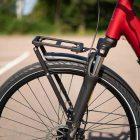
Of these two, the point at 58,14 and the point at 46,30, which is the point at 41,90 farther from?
the point at 58,14

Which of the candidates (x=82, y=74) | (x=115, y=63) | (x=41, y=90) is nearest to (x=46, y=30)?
(x=115, y=63)

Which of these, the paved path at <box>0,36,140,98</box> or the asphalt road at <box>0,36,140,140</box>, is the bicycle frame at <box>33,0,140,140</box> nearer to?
the asphalt road at <box>0,36,140,140</box>

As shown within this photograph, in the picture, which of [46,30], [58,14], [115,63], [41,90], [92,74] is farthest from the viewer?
[58,14]

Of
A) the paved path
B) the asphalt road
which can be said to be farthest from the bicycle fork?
the paved path

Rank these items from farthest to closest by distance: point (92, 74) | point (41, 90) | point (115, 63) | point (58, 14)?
1. point (58, 14)
2. point (115, 63)
3. point (41, 90)
4. point (92, 74)

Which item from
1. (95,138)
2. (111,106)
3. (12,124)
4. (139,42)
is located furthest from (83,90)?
(111,106)

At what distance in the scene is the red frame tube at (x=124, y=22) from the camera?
3.55 m

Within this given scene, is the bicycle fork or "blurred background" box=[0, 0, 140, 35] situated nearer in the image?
the bicycle fork

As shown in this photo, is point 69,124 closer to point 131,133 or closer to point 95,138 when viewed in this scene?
point 131,133

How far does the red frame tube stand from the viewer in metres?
3.55

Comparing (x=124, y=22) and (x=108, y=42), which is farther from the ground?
(x=124, y=22)

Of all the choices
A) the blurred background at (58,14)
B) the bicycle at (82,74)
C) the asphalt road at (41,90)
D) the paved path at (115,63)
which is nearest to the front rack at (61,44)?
the bicycle at (82,74)

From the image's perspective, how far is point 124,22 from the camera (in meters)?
3.55

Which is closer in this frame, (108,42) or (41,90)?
(108,42)
